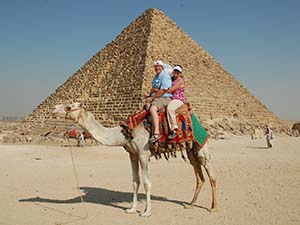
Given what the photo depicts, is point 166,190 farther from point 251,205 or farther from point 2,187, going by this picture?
point 2,187

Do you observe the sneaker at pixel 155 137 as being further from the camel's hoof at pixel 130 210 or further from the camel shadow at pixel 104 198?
the camel shadow at pixel 104 198

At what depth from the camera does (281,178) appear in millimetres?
9109

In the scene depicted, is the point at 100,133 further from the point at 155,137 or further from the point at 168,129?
the point at 168,129

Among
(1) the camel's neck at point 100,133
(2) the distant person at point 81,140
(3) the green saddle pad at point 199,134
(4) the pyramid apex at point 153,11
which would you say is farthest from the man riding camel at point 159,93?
(4) the pyramid apex at point 153,11

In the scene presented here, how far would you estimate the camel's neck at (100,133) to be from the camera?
621cm

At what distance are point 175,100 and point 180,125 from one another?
1.38 ft

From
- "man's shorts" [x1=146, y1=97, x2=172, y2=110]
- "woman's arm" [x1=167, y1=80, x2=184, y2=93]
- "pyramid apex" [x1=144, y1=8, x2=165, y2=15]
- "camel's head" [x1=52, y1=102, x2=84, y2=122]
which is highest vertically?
"pyramid apex" [x1=144, y1=8, x2=165, y2=15]

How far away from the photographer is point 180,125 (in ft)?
20.7

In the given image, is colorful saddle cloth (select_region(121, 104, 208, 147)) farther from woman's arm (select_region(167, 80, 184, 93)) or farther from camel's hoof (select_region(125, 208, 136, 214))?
camel's hoof (select_region(125, 208, 136, 214))

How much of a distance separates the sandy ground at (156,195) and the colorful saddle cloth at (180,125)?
1.20 metres

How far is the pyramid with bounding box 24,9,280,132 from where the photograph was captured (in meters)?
38.4

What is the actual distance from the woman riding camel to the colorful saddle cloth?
0.08 meters

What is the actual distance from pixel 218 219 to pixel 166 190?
90.5 inches

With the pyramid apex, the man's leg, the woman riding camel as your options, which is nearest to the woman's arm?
the woman riding camel
